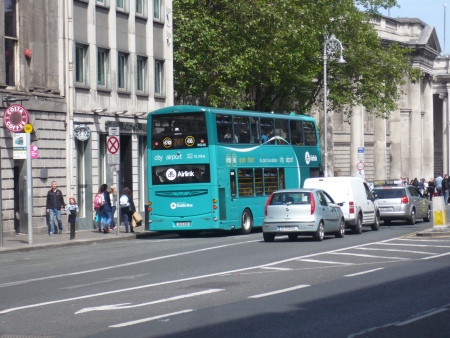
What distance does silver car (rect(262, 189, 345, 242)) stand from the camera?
103 feet

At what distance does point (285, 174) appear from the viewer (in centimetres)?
4128

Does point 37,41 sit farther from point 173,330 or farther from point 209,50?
point 173,330

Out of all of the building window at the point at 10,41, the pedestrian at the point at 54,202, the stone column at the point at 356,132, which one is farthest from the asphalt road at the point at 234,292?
the stone column at the point at 356,132

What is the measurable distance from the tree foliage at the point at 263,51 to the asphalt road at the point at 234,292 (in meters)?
21.5

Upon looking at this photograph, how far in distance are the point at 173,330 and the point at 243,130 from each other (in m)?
25.9

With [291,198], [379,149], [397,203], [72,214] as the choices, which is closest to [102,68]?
[72,214]

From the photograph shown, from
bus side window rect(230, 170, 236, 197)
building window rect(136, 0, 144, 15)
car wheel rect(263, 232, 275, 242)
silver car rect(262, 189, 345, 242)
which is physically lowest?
car wheel rect(263, 232, 275, 242)

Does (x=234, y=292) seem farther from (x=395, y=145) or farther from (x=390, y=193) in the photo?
(x=395, y=145)

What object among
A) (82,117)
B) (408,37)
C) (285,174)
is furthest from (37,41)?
(408,37)

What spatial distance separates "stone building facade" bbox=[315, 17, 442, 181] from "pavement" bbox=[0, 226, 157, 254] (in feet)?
164

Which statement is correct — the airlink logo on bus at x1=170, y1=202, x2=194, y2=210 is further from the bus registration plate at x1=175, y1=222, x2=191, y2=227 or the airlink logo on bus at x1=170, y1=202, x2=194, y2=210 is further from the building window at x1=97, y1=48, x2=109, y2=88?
the building window at x1=97, y1=48, x2=109, y2=88

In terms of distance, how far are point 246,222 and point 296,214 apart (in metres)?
7.19

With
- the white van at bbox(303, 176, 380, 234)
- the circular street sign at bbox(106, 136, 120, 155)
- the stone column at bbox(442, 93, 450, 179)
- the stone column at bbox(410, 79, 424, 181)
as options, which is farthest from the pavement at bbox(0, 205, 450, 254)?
the stone column at bbox(442, 93, 450, 179)

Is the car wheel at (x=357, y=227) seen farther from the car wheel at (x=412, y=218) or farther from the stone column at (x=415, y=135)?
the stone column at (x=415, y=135)
